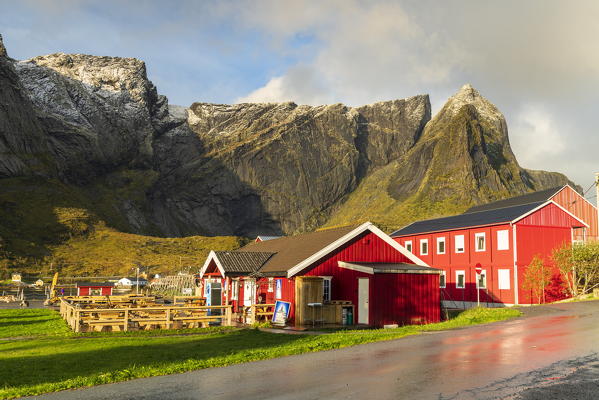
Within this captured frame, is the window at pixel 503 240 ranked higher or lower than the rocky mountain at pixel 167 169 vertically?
lower

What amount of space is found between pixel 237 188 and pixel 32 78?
69.5 m

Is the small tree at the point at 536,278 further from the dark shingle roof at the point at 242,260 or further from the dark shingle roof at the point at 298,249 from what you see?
the dark shingle roof at the point at 242,260

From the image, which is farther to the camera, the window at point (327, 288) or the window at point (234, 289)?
the window at point (234, 289)

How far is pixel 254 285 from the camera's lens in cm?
3200

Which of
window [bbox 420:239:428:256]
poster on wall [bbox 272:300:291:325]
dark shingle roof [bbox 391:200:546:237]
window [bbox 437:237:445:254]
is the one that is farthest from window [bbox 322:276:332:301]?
window [bbox 420:239:428:256]

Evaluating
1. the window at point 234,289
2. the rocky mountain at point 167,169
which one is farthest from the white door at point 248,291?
the rocky mountain at point 167,169

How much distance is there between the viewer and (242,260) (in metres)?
33.2

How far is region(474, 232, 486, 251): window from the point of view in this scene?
141ft

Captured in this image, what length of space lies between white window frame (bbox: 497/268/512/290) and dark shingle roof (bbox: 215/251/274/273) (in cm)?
1815

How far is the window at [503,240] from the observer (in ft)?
132

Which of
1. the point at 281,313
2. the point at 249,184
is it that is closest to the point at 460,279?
the point at 281,313

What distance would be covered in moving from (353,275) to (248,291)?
311 inches

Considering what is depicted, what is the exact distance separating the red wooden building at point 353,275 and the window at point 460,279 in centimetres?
1545

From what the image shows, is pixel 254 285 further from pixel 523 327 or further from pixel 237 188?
pixel 237 188
